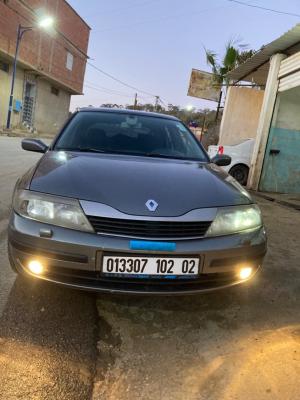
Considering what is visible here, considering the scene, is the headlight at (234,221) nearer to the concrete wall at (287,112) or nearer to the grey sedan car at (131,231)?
the grey sedan car at (131,231)

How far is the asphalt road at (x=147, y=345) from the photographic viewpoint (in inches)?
79.4

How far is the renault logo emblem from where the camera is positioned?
7.81 ft

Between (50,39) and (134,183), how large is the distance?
3413cm

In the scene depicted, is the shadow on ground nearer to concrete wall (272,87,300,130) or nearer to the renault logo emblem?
the renault logo emblem

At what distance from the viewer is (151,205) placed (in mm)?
2408

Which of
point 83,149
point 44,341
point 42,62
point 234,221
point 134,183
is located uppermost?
point 42,62

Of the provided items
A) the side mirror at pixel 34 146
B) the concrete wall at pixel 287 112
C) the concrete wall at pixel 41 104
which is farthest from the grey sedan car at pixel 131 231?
the concrete wall at pixel 41 104

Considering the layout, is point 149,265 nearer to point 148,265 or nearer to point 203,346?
point 148,265

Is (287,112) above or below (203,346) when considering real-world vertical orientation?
above

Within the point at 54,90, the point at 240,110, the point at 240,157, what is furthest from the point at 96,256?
the point at 54,90

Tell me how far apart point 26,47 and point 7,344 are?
3147 centimetres

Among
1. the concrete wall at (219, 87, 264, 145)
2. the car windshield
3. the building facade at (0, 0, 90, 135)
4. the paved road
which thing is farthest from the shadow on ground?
the building facade at (0, 0, 90, 135)

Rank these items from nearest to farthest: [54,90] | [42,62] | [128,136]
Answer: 1. [128,136]
2. [42,62]
3. [54,90]

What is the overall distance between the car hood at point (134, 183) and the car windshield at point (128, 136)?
1.16 ft
